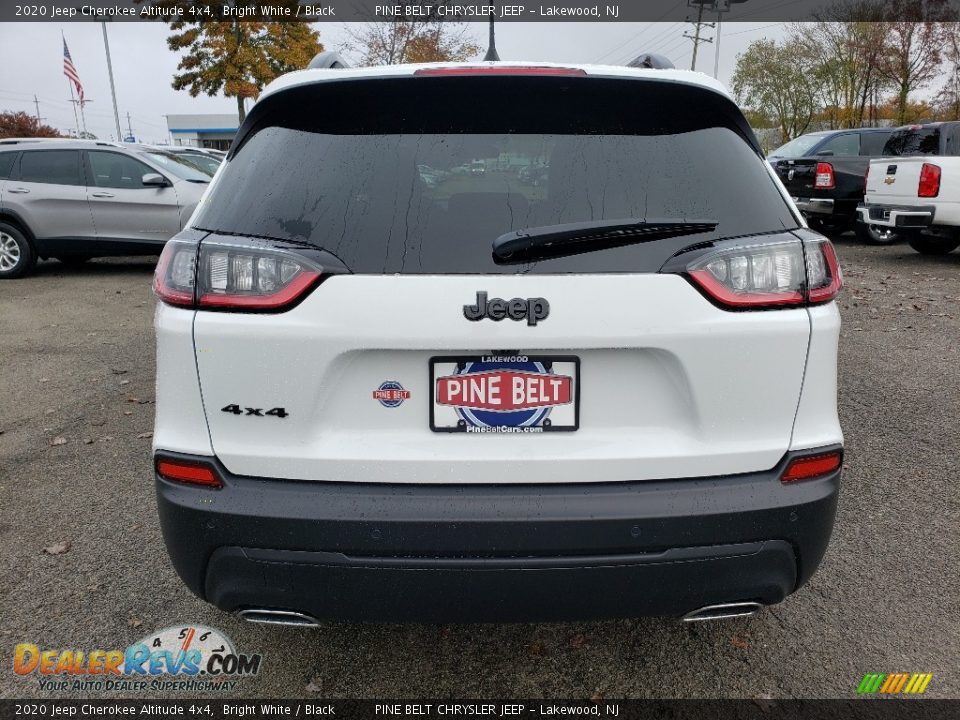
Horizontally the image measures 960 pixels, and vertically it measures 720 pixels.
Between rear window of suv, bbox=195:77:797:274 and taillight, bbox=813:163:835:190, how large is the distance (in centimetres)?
1150

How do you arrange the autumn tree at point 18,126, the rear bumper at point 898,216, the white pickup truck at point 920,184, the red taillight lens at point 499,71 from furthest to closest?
1. the autumn tree at point 18,126
2. the rear bumper at point 898,216
3. the white pickup truck at point 920,184
4. the red taillight lens at point 499,71

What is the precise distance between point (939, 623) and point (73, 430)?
4.50 metres

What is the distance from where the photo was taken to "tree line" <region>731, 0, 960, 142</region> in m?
30.5

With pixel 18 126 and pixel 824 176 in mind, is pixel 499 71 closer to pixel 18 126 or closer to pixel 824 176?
pixel 824 176

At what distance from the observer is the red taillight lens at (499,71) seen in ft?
6.58

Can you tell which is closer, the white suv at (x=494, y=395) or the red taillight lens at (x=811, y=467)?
the white suv at (x=494, y=395)

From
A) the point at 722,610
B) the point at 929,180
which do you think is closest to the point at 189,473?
the point at 722,610

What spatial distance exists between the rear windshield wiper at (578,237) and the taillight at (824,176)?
1186cm

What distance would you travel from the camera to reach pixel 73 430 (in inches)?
177

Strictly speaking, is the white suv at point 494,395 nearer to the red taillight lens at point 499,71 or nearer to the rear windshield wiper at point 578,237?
the rear windshield wiper at point 578,237

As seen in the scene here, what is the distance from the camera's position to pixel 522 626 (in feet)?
8.49

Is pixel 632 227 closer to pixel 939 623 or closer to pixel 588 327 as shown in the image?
pixel 588 327

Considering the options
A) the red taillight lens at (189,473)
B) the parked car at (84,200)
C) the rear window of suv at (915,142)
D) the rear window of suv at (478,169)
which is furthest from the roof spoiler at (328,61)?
the rear window of suv at (915,142)

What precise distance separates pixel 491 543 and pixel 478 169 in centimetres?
96
